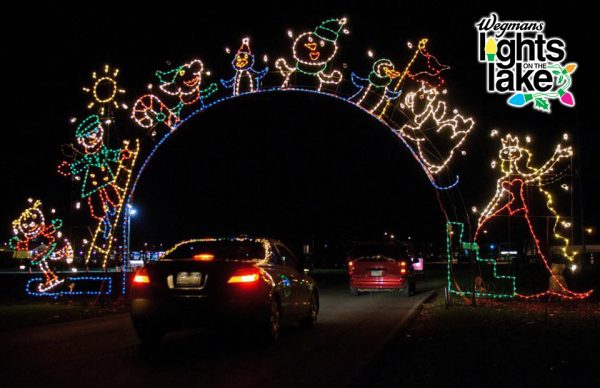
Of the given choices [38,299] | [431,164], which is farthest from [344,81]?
[38,299]

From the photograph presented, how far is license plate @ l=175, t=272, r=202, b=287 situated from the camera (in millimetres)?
10383

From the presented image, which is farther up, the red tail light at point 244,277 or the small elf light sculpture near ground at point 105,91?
the small elf light sculpture near ground at point 105,91

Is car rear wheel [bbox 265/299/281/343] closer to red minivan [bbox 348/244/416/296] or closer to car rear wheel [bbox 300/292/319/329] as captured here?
car rear wheel [bbox 300/292/319/329]

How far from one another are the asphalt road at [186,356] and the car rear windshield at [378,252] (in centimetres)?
864

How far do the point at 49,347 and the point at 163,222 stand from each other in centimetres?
5365

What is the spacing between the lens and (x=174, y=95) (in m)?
19.0

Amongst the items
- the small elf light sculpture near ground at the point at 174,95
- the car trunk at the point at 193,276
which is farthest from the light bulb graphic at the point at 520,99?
the car trunk at the point at 193,276

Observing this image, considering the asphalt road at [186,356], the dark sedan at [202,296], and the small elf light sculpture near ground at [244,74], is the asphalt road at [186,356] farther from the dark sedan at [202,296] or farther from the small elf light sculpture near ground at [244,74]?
the small elf light sculpture near ground at [244,74]

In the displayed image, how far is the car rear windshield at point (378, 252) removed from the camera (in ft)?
75.9

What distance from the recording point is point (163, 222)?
208 feet

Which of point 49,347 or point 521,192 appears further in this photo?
point 521,192

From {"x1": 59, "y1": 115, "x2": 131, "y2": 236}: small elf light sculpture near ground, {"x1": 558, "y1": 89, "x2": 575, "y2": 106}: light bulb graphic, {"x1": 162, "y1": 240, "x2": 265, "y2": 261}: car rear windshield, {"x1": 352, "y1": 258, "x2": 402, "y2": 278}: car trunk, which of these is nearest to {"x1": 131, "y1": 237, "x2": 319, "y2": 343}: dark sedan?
{"x1": 162, "y1": 240, "x2": 265, "y2": 261}: car rear windshield

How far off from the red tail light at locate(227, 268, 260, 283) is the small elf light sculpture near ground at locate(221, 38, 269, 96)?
8984 mm

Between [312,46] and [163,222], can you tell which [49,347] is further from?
[163,222]
